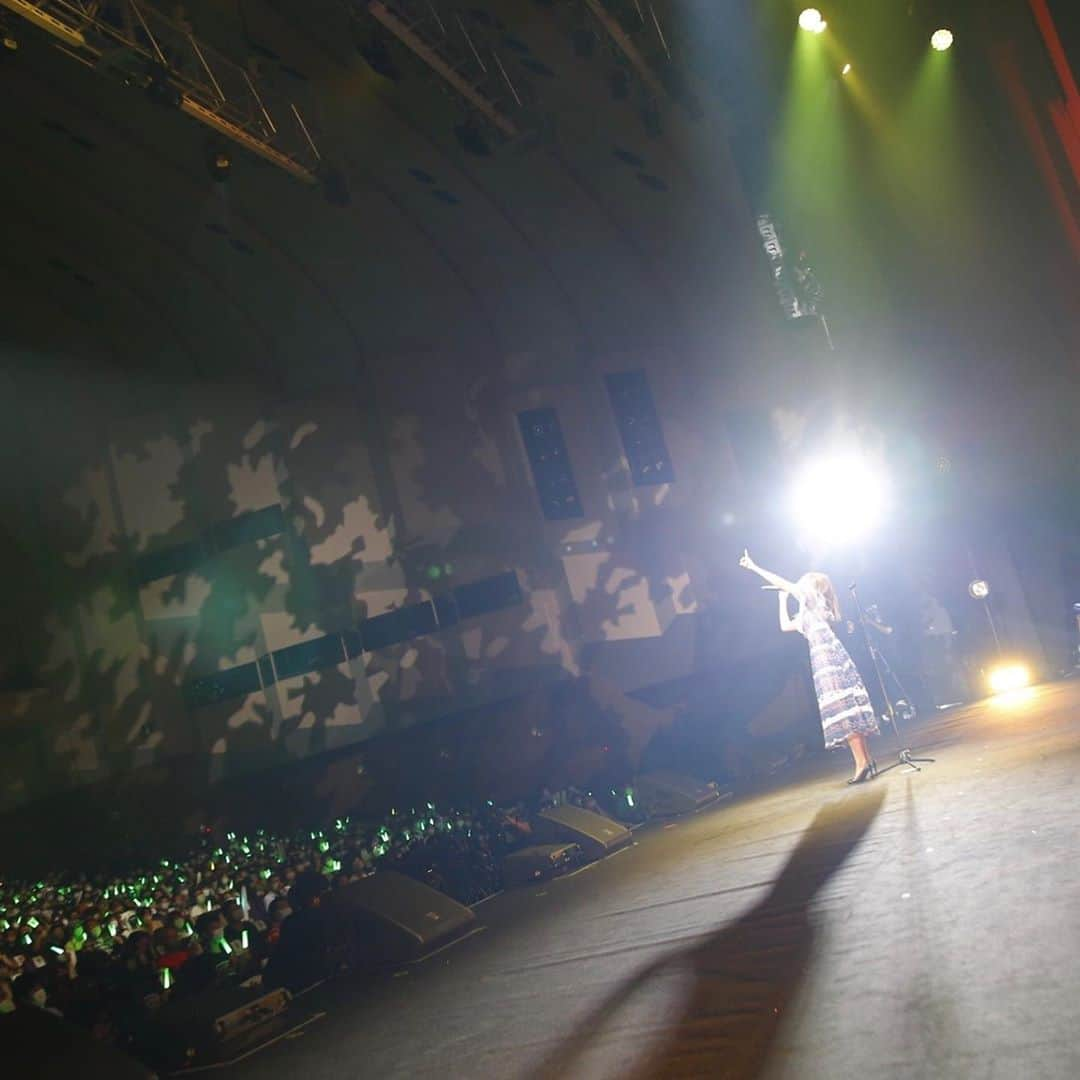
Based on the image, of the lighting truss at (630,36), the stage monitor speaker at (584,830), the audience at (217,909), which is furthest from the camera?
the lighting truss at (630,36)

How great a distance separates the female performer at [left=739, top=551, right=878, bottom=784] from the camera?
249 inches

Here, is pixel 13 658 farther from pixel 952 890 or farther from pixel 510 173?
pixel 952 890

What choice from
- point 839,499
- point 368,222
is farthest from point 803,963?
point 368,222

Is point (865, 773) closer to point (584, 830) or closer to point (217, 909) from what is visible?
point (584, 830)

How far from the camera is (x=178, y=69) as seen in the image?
8930 millimetres

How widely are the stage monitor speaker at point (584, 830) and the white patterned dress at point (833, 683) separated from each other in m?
2.65

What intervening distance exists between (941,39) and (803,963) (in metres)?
10.3

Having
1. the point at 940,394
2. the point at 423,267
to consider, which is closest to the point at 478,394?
the point at 423,267

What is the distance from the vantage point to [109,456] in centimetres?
1415

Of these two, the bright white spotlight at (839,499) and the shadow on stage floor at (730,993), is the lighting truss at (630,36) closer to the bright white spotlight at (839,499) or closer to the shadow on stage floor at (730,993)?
the bright white spotlight at (839,499)

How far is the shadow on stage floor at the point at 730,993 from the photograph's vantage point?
264 centimetres

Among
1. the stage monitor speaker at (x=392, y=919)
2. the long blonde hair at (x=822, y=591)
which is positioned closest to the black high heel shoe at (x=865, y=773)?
the long blonde hair at (x=822, y=591)

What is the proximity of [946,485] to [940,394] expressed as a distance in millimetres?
1133

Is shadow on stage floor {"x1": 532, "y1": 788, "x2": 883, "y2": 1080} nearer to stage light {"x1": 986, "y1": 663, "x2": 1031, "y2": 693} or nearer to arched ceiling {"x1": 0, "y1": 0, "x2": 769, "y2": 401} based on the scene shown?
stage light {"x1": 986, "y1": 663, "x2": 1031, "y2": 693}
